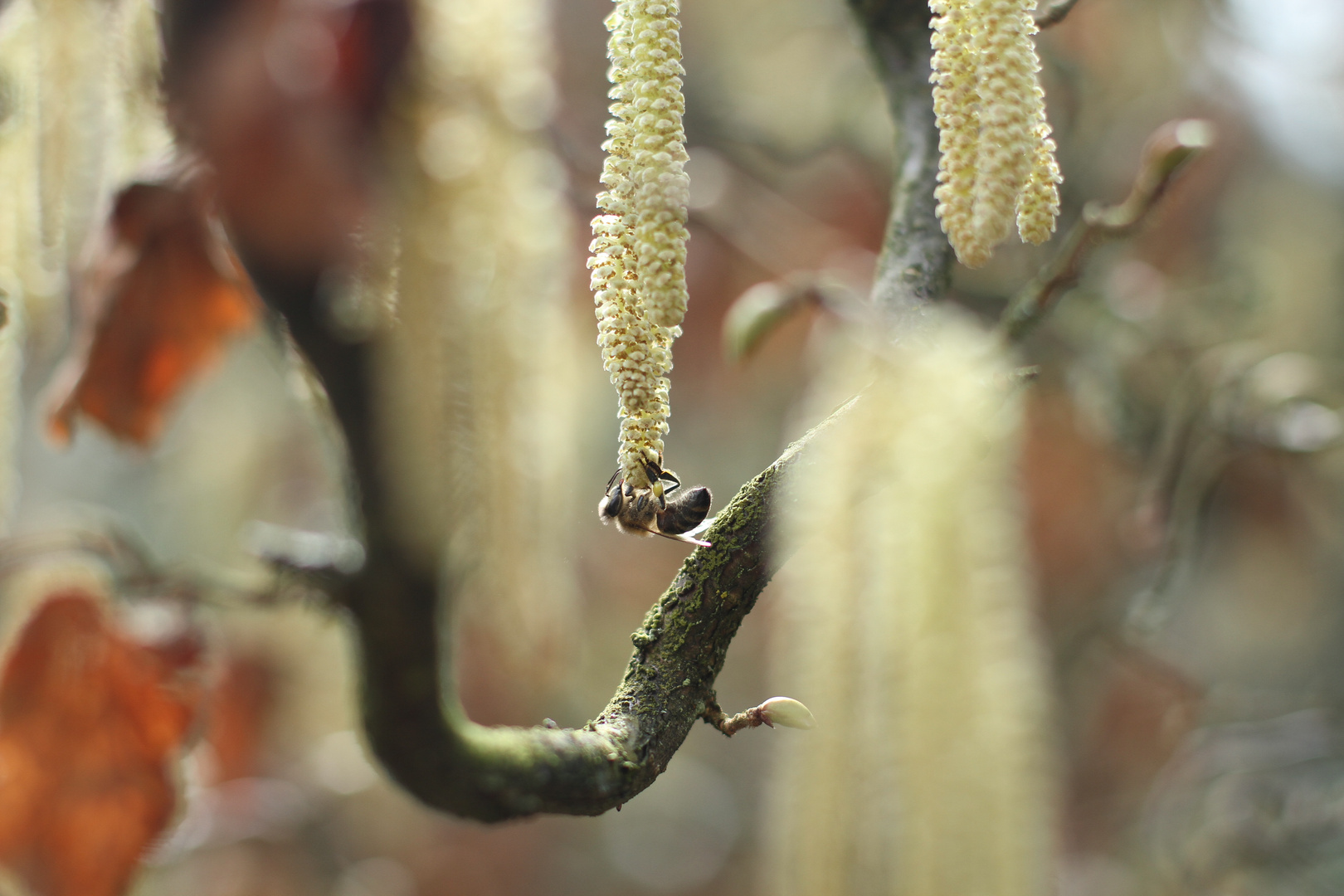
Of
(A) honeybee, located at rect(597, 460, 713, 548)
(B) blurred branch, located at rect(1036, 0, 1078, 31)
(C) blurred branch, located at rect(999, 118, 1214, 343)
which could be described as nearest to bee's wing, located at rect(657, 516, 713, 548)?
(A) honeybee, located at rect(597, 460, 713, 548)

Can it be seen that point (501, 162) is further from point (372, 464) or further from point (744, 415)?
point (744, 415)

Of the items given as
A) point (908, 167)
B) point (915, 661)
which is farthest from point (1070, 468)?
point (915, 661)

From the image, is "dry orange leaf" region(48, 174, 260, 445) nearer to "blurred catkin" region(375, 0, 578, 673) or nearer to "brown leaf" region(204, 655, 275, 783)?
"blurred catkin" region(375, 0, 578, 673)

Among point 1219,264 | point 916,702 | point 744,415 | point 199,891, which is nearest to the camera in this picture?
point 916,702

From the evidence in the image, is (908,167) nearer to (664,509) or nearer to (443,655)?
(664,509)

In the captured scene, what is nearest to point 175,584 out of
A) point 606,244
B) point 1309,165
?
point 606,244

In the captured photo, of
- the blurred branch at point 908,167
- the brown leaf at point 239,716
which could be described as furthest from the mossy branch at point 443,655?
the brown leaf at point 239,716
